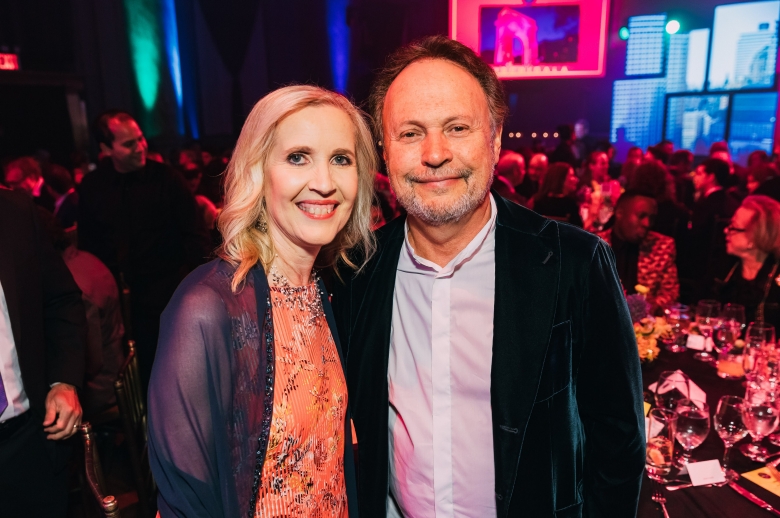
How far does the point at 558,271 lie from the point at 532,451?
46 centimetres

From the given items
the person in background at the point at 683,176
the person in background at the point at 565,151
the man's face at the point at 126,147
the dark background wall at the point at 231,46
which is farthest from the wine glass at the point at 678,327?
the dark background wall at the point at 231,46

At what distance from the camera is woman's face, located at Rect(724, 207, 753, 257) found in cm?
321

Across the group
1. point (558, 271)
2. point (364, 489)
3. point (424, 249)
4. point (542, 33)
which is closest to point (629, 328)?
point (558, 271)

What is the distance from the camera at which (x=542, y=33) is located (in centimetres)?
445

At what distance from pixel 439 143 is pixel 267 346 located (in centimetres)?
68

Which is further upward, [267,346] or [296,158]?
[296,158]

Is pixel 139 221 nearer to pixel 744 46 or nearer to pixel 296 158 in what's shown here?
pixel 296 158

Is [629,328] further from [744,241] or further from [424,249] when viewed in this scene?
[744,241]

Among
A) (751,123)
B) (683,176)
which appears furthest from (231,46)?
(751,123)

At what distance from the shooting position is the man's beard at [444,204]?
139 cm

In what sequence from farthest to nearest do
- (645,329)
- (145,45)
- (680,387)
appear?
1. (145,45)
2. (645,329)
3. (680,387)

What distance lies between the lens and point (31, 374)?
5.68 feet

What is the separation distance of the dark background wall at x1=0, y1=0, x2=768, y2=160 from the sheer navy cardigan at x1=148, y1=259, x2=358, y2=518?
8.08 meters

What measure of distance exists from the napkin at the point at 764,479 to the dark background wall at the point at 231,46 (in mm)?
7904
